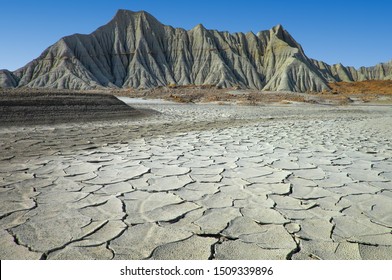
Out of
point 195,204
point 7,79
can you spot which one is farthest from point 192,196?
point 7,79

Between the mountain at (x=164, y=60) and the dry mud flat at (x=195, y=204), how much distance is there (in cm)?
5124

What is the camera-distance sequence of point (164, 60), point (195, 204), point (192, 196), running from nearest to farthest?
point (195, 204) → point (192, 196) → point (164, 60)

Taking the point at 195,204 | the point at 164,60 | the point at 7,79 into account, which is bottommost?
the point at 195,204

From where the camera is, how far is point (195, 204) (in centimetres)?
257

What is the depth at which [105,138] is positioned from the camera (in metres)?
6.21

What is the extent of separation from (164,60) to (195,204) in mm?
64825

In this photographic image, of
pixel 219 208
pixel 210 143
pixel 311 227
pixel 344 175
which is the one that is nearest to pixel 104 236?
pixel 219 208

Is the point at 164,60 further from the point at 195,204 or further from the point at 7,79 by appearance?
the point at 195,204

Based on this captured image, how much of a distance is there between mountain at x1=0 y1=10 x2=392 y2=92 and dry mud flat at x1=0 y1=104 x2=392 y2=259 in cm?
5124

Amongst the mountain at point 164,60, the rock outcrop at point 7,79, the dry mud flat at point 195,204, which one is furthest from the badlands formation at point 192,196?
the rock outcrop at point 7,79

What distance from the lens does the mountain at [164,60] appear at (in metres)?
56.8

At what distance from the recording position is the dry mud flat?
1867 millimetres

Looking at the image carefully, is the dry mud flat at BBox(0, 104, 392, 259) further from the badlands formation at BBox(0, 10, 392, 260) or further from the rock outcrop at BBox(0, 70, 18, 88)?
the rock outcrop at BBox(0, 70, 18, 88)
